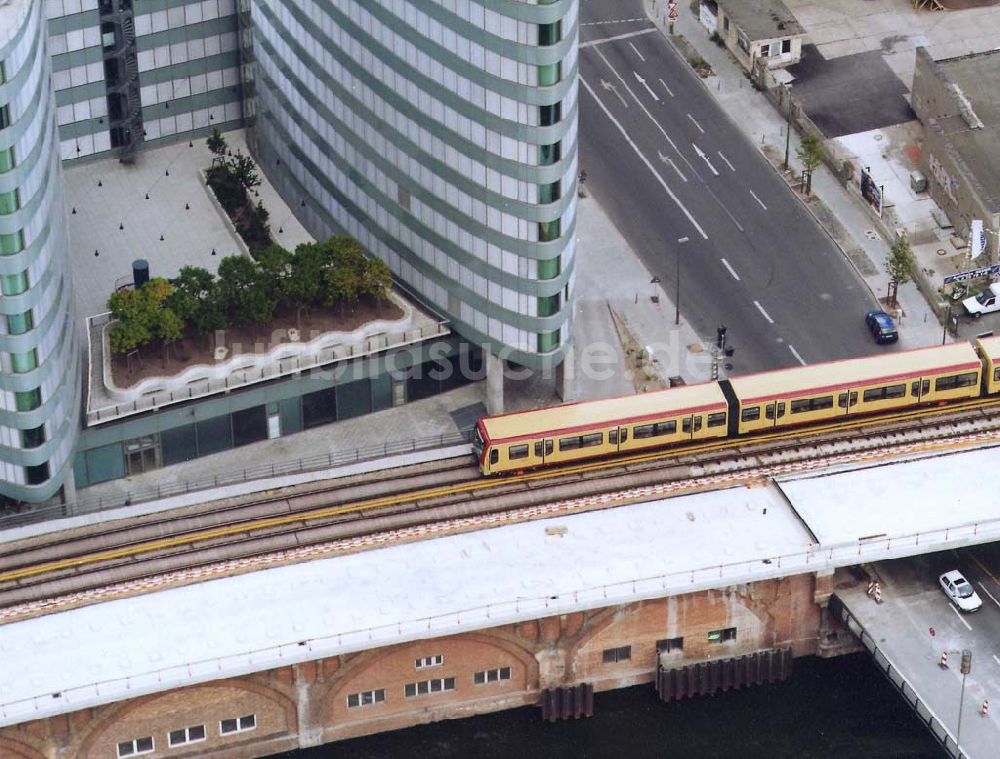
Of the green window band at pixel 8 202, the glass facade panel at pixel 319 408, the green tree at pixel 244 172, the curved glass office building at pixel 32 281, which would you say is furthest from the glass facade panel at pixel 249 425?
the green window band at pixel 8 202

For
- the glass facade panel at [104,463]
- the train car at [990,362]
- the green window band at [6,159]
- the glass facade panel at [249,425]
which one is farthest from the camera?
the glass facade panel at [249,425]

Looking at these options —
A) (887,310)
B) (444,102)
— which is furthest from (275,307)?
(887,310)

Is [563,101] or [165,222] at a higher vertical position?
[165,222]

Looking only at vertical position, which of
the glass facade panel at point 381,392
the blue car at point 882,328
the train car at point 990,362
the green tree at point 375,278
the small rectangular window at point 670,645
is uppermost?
the green tree at point 375,278

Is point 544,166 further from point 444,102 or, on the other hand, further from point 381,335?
point 381,335

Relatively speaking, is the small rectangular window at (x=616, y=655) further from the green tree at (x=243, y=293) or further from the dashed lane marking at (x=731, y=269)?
the dashed lane marking at (x=731, y=269)

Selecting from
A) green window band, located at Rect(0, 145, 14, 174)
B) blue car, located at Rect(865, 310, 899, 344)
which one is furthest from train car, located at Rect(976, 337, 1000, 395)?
green window band, located at Rect(0, 145, 14, 174)
